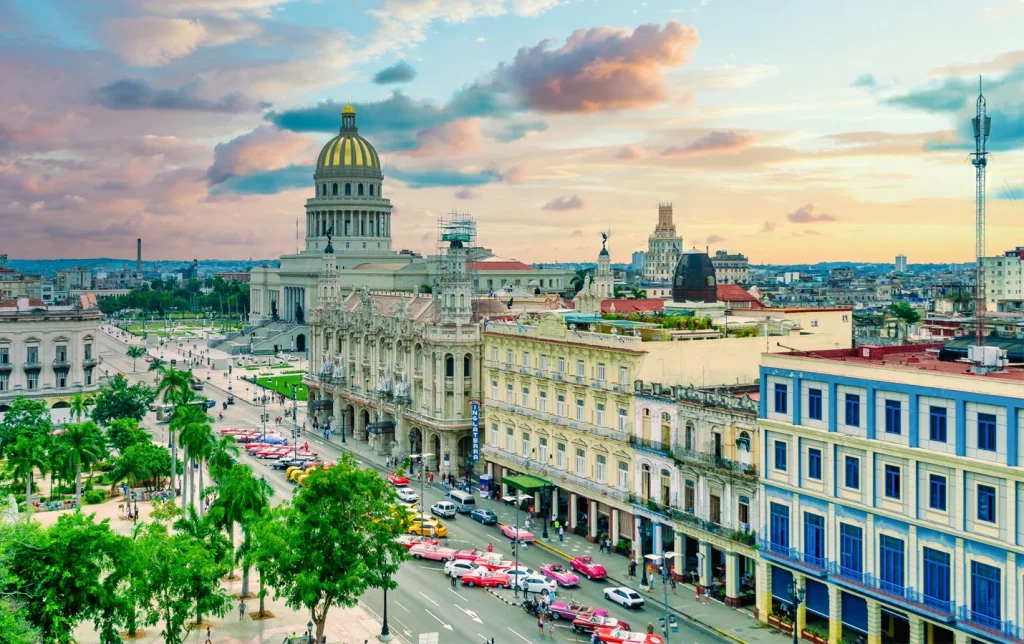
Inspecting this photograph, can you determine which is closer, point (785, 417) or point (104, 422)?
point (785, 417)

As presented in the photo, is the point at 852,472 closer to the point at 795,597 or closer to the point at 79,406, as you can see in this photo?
the point at 795,597

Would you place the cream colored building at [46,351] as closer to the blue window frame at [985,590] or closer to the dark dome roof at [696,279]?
the dark dome roof at [696,279]

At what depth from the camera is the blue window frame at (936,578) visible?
42250 mm

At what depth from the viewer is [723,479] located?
54688mm

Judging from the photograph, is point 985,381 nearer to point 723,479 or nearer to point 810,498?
point 810,498

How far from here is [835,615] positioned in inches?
1859

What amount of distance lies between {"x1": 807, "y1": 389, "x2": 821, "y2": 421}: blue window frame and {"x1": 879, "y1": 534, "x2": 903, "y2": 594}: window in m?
6.67

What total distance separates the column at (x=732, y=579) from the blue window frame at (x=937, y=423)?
14.9m

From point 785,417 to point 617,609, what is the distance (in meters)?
14.3

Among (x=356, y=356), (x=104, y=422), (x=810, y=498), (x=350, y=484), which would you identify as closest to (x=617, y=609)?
(x=810, y=498)

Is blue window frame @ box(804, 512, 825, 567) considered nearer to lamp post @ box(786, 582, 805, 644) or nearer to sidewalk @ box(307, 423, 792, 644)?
lamp post @ box(786, 582, 805, 644)

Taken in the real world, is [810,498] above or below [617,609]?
above

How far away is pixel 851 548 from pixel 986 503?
301 inches

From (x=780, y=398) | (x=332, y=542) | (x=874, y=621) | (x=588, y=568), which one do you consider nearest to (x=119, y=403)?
(x=588, y=568)
